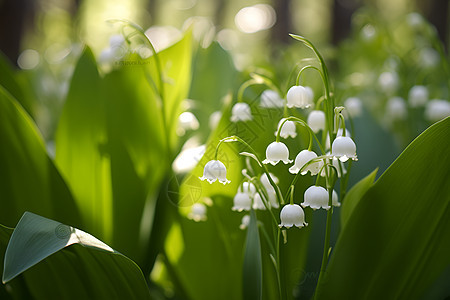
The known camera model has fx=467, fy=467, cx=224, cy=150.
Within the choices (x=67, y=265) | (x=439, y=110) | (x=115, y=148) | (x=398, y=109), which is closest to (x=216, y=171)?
(x=67, y=265)

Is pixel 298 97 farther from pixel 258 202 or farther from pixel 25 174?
pixel 25 174

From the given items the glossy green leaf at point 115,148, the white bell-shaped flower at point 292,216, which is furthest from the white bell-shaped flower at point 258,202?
the glossy green leaf at point 115,148

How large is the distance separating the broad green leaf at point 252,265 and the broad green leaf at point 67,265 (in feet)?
0.61

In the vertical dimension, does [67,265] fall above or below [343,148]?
below

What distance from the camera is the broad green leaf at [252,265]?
840 mm

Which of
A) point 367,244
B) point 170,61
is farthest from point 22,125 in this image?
point 367,244

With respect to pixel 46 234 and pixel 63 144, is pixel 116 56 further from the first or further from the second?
pixel 46 234

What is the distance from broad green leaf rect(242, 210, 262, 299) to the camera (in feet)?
2.76

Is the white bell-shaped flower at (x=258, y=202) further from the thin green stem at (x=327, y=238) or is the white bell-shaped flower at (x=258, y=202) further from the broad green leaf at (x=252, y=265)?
the thin green stem at (x=327, y=238)

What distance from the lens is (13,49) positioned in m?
3.66

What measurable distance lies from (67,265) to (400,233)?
0.61m

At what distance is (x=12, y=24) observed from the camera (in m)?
3.63

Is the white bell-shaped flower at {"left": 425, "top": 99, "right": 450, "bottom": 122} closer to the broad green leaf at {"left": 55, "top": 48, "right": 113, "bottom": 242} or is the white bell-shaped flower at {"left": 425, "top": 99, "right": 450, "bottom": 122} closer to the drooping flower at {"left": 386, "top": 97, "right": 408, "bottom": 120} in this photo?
the drooping flower at {"left": 386, "top": 97, "right": 408, "bottom": 120}

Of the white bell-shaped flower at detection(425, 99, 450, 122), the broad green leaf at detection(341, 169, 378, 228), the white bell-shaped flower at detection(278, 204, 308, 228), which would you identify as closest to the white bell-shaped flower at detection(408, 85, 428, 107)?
the white bell-shaped flower at detection(425, 99, 450, 122)
